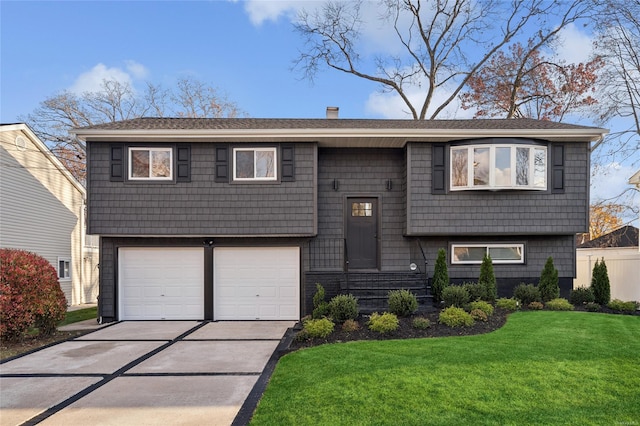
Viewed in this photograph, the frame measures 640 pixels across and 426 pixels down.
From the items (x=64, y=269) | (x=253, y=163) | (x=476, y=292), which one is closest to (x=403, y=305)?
(x=476, y=292)

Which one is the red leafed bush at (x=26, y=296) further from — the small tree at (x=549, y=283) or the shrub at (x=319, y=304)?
the small tree at (x=549, y=283)

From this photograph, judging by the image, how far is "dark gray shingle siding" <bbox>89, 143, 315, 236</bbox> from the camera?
10094 mm

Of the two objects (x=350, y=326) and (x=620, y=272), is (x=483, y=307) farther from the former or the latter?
(x=620, y=272)

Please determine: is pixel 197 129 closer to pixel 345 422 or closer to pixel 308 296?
pixel 308 296

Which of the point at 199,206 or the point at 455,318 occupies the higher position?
the point at 199,206

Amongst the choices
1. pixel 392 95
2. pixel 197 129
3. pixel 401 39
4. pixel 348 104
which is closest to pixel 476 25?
pixel 401 39

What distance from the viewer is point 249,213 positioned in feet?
33.2

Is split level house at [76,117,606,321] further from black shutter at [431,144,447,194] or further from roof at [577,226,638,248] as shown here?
roof at [577,226,638,248]

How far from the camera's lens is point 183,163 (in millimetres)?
10250

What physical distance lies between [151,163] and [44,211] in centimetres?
830

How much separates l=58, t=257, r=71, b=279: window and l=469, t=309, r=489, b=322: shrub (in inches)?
626

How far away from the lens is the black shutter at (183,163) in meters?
10.2

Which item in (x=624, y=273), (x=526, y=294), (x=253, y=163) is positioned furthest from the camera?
(x=624, y=273)

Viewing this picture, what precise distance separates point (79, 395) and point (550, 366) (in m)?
6.11
